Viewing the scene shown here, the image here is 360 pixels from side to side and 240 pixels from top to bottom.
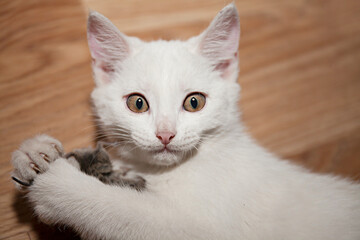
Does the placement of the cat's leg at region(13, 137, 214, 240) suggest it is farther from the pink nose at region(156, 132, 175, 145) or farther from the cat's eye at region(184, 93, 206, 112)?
the cat's eye at region(184, 93, 206, 112)

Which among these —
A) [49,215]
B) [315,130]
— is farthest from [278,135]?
[49,215]

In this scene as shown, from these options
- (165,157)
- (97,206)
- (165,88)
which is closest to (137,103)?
(165,88)

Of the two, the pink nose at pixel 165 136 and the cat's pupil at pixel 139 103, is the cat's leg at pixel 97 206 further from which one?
the cat's pupil at pixel 139 103

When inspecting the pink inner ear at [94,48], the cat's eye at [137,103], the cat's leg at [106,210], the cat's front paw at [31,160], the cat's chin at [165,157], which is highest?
the pink inner ear at [94,48]

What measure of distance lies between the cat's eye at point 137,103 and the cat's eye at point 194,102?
6.4 inches

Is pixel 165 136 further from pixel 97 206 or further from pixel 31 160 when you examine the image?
pixel 31 160

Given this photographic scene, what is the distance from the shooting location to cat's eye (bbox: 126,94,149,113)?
1.23 m

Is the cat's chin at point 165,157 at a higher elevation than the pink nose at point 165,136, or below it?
below

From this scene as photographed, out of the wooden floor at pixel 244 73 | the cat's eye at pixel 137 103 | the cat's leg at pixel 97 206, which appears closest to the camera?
the cat's leg at pixel 97 206

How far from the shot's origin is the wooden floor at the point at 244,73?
4.94 feet

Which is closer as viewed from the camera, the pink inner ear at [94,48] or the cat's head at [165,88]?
the cat's head at [165,88]

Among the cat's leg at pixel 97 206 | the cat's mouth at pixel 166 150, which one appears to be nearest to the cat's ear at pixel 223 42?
the cat's mouth at pixel 166 150

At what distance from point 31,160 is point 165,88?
577mm

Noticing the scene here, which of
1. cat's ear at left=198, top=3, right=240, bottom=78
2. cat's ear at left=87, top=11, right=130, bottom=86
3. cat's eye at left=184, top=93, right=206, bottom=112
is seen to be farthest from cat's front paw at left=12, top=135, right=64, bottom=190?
cat's ear at left=198, top=3, right=240, bottom=78
